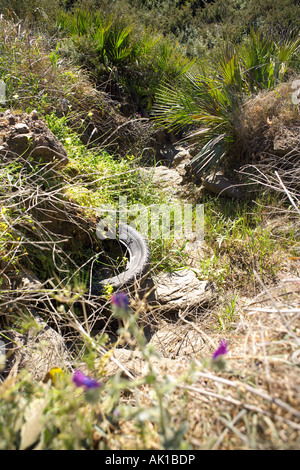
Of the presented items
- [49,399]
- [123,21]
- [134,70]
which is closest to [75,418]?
[49,399]

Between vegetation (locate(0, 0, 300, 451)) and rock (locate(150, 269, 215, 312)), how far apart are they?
0.09 m

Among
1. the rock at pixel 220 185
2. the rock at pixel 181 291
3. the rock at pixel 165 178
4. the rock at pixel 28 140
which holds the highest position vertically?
the rock at pixel 28 140

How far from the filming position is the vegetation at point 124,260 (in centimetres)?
94

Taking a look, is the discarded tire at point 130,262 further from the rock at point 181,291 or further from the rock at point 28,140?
the rock at point 28,140

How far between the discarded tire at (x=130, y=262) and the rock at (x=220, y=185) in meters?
1.53

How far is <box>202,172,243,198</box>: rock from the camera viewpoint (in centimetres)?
390

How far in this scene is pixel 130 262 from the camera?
2736 mm

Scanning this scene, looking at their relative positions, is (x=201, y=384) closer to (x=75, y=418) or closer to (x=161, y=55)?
(x=75, y=418)

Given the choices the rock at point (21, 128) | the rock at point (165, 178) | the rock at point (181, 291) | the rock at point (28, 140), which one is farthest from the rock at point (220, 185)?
the rock at point (21, 128)

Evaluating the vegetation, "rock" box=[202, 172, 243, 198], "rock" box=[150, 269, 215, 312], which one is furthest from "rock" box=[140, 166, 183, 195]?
"rock" box=[150, 269, 215, 312]

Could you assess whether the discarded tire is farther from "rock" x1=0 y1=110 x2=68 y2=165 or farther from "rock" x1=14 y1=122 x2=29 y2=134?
"rock" x1=14 y1=122 x2=29 y2=134

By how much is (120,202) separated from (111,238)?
0.75 meters

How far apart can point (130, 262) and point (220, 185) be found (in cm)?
191

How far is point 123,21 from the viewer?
5.34m
